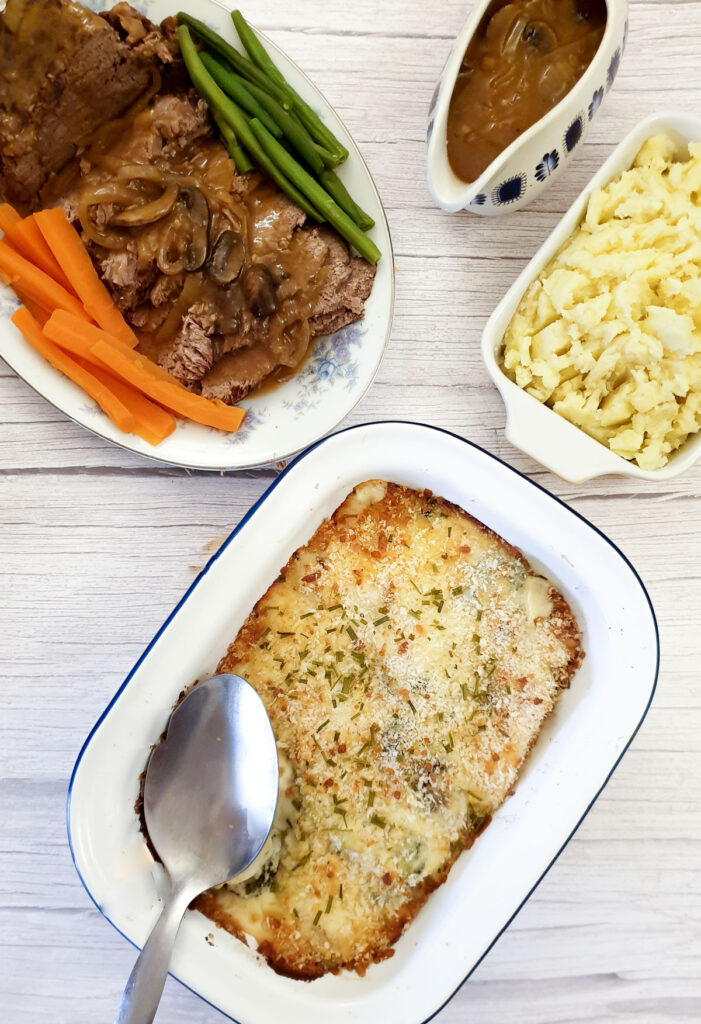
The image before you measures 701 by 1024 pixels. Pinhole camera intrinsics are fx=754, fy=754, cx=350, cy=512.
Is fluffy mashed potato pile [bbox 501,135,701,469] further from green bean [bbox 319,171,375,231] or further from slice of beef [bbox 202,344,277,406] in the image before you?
slice of beef [bbox 202,344,277,406]

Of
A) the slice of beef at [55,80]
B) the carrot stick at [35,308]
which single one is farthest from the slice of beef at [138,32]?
the carrot stick at [35,308]

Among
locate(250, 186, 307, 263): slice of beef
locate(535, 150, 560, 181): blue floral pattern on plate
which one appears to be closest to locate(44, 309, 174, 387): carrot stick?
locate(250, 186, 307, 263): slice of beef

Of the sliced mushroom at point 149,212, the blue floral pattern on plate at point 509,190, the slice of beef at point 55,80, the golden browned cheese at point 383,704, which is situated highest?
the slice of beef at point 55,80

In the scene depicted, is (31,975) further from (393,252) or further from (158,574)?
(393,252)

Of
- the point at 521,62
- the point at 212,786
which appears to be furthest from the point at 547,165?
the point at 212,786

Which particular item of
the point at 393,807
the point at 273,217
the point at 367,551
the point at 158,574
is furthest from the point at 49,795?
the point at 273,217

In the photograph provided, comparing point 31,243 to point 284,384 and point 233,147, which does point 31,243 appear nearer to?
point 233,147

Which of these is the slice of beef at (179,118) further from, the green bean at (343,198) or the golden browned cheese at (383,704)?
the golden browned cheese at (383,704)
